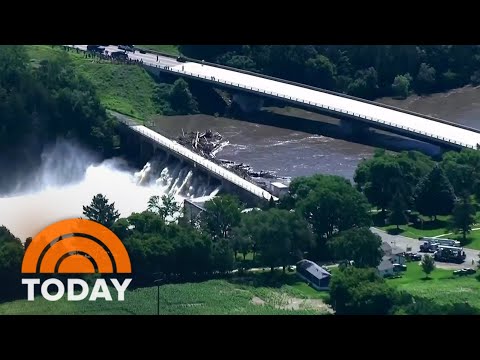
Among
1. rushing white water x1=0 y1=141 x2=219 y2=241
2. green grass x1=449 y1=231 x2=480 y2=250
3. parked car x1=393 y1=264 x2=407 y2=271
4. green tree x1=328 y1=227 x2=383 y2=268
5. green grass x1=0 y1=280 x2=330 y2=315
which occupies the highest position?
green tree x1=328 y1=227 x2=383 y2=268

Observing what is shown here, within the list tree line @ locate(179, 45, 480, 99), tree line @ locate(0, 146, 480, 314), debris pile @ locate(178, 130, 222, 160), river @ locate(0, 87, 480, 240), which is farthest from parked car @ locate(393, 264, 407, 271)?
tree line @ locate(179, 45, 480, 99)

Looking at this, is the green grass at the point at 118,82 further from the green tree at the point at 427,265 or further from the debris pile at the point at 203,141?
the green tree at the point at 427,265

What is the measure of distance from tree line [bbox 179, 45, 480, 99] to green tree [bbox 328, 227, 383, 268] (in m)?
10.7

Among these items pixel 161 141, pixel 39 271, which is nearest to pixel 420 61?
pixel 161 141

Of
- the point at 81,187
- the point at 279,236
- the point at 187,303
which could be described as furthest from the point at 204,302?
the point at 81,187

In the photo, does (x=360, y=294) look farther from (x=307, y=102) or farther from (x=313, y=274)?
(x=307, y=102)

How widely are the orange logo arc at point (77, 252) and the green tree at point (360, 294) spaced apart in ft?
7.46

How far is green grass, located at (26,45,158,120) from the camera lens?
2342cm

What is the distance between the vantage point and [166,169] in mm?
20094

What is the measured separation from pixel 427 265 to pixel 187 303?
9.48 feet

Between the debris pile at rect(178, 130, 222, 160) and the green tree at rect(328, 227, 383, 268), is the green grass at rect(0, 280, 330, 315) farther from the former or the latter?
the debris pile at rect(178, 130, 222, 160)

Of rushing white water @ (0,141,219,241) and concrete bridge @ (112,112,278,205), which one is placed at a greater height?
concrete bridge @ (112,112,278,205)

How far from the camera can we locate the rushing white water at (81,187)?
1752cm

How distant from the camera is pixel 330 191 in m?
15.7
